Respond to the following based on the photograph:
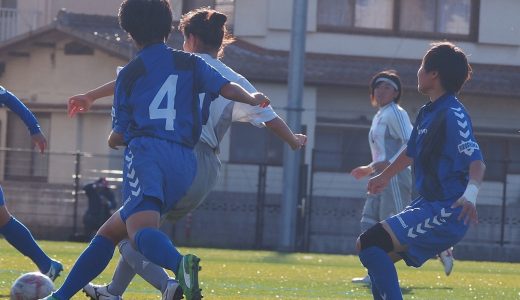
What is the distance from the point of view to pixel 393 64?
29.3 m

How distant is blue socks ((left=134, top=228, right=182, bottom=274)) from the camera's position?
250 inches

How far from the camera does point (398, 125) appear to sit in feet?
39.1

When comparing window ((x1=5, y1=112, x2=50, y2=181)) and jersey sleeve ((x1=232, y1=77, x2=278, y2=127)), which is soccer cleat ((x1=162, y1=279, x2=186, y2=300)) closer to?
jersey sleeve ((x1=232, y1=77, x2=278, y2=127))

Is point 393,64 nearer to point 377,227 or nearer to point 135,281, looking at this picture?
point 135,281

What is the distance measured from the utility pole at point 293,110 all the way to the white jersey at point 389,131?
8.13 metres

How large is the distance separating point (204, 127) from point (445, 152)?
142 centimetres

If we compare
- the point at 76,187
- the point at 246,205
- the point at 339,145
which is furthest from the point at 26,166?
the point at 339,145

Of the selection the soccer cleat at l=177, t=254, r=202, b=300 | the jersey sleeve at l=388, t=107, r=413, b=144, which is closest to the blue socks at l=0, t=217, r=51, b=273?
the soccer cleat at l=177, t=254, r=202, b=300

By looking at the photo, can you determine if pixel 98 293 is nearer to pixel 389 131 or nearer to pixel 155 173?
pixel 155 173

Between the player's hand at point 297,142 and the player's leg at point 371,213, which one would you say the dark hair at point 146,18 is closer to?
the player's hand at point 297,142

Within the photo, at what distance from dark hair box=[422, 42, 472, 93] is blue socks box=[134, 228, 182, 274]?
1.82 m

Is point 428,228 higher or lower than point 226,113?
lower

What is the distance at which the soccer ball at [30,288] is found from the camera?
702 centimetres

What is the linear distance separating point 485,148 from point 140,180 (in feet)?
76.7
